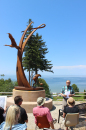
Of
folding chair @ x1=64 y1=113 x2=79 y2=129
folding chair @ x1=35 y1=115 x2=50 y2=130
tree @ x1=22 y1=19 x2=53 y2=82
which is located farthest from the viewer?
tree @ x1=22 y1=19 x2=53 y2=82

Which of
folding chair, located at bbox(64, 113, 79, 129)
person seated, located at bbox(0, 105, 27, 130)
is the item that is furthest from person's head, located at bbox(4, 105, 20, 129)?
folding chair, located at bbox(64, 113, 79, 129)

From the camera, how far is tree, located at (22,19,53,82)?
70.0 feet

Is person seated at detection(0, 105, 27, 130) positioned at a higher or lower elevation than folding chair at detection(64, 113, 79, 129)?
higher

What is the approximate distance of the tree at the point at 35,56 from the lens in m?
21.3

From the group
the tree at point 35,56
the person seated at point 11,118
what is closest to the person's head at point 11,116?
the person seated at point 11,118

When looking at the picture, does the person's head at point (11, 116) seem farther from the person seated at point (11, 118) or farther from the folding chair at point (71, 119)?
the folding chair at point (71, 119)

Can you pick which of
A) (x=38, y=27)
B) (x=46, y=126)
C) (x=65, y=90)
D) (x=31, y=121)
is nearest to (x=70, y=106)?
(x=46, y=126)

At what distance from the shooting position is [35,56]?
842 inches

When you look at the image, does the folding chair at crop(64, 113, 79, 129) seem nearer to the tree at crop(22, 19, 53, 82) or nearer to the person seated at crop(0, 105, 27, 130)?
the person seated at crop(0, 105, 27, 130)

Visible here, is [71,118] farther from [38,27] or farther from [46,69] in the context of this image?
[46,69]

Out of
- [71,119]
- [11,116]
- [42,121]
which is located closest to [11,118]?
[11,116]

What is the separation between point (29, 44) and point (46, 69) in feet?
20.0

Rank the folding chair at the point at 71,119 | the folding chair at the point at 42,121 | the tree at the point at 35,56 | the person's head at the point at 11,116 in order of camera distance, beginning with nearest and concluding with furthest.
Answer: the person's head at the point at 11,116
the folding chair at the point at 42,121
the folding chair at the point at 71,119
the tree at the point at 35,56

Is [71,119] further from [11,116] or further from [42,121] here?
[11,116]
